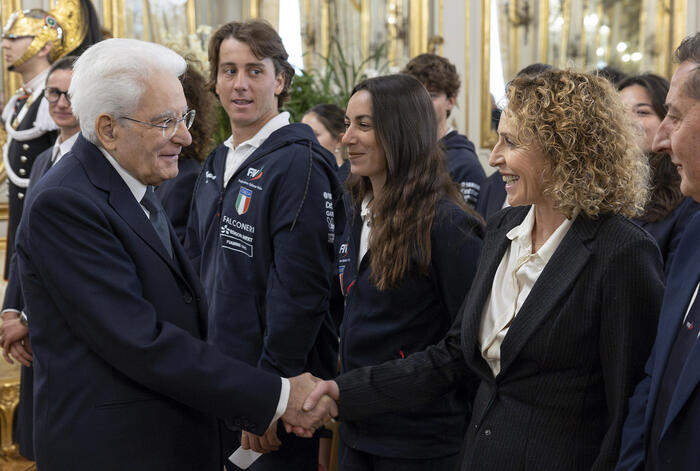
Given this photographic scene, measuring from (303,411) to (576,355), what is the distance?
30.8 inches

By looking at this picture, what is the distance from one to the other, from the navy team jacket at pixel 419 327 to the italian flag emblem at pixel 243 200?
526 millimetres

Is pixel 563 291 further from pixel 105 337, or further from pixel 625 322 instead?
pixel 105 337

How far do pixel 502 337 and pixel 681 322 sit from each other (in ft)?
1.35

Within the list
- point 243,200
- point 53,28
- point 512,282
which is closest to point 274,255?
point 243,200

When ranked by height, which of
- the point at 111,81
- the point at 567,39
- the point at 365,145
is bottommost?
the point at 365,145

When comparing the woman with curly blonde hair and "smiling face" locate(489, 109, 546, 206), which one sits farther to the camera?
Result: "smiling face" locate(489, 109, 546, 206)

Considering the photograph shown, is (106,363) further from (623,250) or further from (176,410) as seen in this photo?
(623,250)

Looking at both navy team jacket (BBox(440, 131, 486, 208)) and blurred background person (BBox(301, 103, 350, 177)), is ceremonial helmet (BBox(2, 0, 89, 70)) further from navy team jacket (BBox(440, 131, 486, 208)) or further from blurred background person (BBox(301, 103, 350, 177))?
navy team jacket (BBox(440, 131, 486, 208))

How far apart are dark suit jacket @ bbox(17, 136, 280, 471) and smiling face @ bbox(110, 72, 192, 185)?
58 millimetres

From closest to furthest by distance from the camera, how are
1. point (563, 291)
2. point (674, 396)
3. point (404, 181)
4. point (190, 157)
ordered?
1. point (674, 396)
2. point (563, 291)
3. point (404, 181)
4. point (190, 157)

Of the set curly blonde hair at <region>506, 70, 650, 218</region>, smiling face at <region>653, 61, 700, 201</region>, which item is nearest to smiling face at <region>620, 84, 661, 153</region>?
curly blonde hair at <region>506, 70, 650, 218</region>

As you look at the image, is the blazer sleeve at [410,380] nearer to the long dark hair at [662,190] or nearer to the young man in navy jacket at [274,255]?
the young man in navy jacket at [274,255]

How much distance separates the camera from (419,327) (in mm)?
2246

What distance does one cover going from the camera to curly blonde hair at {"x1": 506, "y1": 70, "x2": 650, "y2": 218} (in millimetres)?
1740
